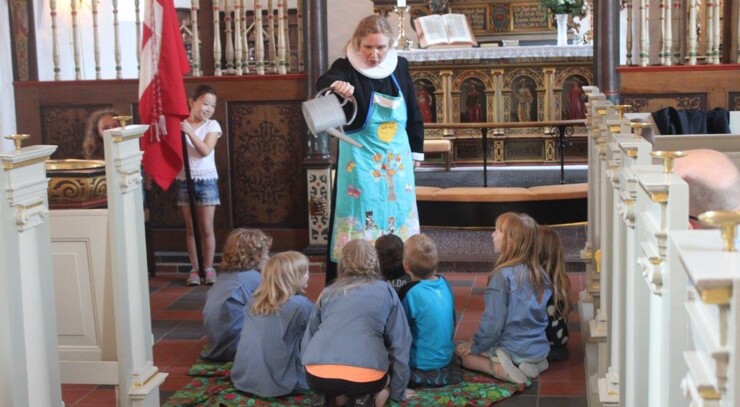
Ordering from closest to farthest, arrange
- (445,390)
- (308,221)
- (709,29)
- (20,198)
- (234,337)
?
(20,198) < (445,390) < (234,337) < (709,29) < (308,221)

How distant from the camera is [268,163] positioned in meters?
7.30

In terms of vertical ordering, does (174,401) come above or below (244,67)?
below

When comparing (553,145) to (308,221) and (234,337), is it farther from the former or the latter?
(234,337)

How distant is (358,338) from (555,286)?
1143mm

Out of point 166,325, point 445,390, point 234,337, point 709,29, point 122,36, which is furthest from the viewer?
point 122,36

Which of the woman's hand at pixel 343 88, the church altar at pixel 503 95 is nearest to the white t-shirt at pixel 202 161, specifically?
the woman's hand at pixel 343 88

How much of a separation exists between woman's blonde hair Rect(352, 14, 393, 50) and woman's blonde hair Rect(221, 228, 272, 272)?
1014 millimetres

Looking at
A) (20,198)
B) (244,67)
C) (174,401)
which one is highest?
(244,67)

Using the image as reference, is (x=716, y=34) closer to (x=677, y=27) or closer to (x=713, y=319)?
(x=677, y=27)

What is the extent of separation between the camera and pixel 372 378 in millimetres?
3979

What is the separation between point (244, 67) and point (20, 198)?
4.31m

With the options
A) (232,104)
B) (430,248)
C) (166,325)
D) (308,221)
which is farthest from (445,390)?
(232,104)

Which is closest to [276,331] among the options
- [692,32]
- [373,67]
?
[373,67]

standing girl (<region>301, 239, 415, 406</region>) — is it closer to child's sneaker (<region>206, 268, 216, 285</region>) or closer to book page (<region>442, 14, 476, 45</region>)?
child's sneaker (<region>206, 268, 216, 285</region>)
